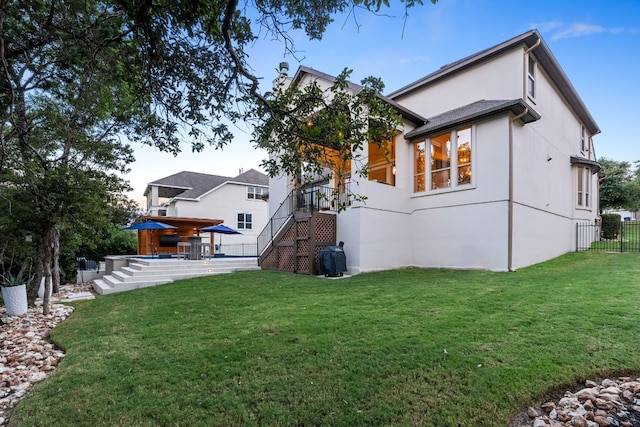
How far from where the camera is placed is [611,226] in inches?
656

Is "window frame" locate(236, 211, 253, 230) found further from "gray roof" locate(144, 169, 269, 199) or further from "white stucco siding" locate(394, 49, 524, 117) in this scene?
"white stucco siding" locate(394, 49, 524, 117)

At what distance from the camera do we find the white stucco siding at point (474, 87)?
11336 mm

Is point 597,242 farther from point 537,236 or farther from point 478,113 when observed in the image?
point 478,113

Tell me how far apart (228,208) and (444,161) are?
64.3 feet

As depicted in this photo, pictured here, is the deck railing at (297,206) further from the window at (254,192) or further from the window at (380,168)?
the window at (254,192)

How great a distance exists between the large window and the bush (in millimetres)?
11824

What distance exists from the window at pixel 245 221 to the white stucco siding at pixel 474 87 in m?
17.5

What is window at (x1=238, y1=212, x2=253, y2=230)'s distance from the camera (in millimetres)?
27609

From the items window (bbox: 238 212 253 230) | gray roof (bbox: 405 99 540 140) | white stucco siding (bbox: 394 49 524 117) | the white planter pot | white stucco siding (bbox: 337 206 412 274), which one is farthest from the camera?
window (bbox: 238 212 253 230)

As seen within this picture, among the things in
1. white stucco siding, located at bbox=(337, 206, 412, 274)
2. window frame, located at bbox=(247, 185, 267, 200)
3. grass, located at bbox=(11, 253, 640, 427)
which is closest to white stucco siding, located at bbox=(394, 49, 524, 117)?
white stucco siding, located at bbox=(337, 206, 412, 274)

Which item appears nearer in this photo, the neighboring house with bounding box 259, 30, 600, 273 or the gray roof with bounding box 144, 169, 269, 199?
the neighboring house with bounding box 259, 30, 600, 273

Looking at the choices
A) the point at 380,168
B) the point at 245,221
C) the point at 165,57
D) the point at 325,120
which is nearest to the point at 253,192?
the point at 245,221

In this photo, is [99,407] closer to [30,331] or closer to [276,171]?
[276,171]

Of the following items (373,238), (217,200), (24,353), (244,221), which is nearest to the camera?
(24,353)
